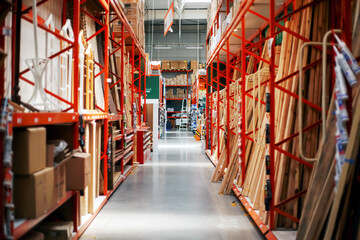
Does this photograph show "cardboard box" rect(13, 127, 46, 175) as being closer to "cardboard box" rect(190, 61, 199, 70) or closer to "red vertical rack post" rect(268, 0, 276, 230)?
"red vertical rack post" rect(268, 0, 276, 230)

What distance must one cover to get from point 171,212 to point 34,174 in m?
2.75

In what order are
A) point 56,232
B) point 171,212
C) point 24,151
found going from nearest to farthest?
point 24,151
point 56,232
point 171,212

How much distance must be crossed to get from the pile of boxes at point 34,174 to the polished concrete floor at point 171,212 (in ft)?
4.54

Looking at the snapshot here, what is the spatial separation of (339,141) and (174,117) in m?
24.0

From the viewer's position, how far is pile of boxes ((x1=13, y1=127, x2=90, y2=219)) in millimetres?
2227

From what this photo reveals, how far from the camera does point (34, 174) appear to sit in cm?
229

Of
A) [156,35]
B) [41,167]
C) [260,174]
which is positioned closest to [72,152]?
[41,167]

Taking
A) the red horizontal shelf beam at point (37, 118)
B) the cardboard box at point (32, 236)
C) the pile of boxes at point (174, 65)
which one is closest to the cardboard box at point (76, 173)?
the red horizontal shelf beam at point (37, 118)

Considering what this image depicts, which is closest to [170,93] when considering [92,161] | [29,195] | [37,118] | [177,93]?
[177,93]

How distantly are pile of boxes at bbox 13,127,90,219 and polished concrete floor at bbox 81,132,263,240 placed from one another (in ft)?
4.54

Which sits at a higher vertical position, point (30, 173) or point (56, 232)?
point (30, 173)

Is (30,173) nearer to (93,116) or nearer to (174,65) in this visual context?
(93,116)

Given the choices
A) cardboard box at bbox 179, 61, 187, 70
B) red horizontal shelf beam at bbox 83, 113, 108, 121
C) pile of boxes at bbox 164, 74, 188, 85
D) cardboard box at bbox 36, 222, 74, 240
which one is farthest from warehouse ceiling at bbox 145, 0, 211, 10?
cardboard box at bbox 36, 222, 74, 240

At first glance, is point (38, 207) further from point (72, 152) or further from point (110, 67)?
point (110, 67)
